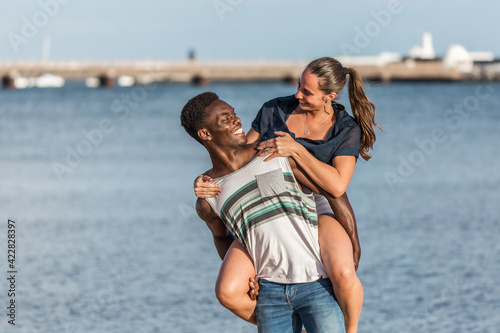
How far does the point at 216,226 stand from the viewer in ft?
13.1

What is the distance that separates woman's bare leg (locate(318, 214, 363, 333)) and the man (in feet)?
0.14

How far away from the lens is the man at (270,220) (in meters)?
3.66

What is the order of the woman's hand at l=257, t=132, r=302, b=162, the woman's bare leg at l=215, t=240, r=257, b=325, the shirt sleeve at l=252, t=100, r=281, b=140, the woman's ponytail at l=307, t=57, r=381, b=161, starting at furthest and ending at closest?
the shirt sleeve at l=252, t=100, r=281, b=140, the woman's ponytail at l=307, t=57, r=381, b=161, the woman's bare leg at l=215, t=240, r=257, b=325, the woman's hand at l=257, t=132, r=302, b=162

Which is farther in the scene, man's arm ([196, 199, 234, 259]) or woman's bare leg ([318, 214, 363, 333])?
man's arm ([196, 199, 234, 259])

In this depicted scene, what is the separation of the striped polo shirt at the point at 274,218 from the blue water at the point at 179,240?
1048 mm

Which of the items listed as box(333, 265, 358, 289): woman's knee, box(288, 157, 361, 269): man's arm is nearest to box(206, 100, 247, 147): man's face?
box(288, 157, 361, 269): man's arm

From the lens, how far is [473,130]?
35.7 meters

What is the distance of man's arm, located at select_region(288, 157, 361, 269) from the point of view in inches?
147

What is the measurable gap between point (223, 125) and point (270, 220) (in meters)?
0.46

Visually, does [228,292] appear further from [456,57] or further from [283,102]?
[456,57]

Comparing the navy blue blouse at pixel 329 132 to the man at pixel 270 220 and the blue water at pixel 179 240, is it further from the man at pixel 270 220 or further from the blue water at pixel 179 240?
the blue water at pixel 179 240

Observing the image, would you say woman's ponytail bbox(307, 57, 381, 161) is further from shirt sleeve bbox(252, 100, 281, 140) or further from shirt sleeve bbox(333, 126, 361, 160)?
shirt sleeve bbox(252, 100, 281, 140)

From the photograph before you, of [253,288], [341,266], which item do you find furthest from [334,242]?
[253,288]

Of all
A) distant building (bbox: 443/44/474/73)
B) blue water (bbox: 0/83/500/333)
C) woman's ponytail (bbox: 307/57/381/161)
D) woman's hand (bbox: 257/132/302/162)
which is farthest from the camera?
distant building (bbox: 443/44/474/73)
